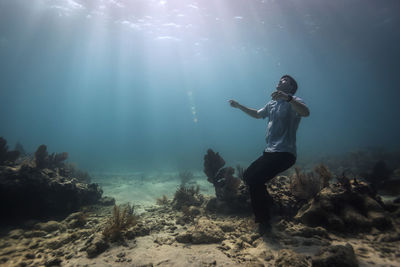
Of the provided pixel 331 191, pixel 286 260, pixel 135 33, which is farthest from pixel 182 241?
pixel 135 33

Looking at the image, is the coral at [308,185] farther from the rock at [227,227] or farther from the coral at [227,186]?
the rock at [227,227]

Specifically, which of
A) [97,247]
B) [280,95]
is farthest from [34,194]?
[280,95]

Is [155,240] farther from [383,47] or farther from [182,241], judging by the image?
[383,47]

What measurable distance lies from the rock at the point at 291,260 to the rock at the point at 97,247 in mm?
2675

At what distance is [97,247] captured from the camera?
9.29 feet

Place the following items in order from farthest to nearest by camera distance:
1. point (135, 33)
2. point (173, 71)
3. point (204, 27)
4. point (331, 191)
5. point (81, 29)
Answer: point (173, 71) → point (135, 33) → point (81, 29) → point (204, 27) → point (331, 191)

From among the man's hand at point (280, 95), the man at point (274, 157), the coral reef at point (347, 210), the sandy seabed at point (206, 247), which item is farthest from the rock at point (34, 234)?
the man's hand at point (280, 95)

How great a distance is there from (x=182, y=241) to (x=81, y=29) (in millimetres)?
36073

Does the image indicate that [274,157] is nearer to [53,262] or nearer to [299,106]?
[299,106]

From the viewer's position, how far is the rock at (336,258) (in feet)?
6.27

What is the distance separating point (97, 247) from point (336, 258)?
3.33 meters

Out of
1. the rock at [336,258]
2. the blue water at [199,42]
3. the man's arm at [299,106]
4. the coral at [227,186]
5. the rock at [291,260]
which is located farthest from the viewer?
the blue water at [199,42]

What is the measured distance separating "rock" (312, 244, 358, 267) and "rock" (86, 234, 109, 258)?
10.1 feet

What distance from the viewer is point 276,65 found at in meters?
38.7
